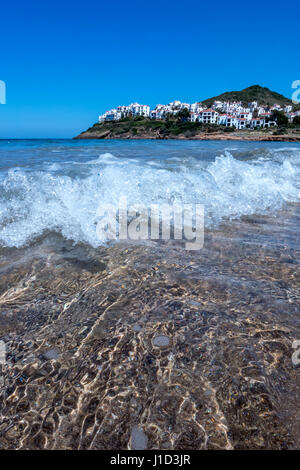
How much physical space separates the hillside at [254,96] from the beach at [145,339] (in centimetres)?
15366

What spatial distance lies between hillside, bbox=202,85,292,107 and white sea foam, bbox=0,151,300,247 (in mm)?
149569

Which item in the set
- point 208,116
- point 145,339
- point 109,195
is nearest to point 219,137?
point 208,116

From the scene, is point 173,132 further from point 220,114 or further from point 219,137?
point 220,114

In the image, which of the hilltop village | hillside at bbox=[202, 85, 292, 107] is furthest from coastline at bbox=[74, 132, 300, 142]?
hillside at bbox=[202, 85, 292, 107]

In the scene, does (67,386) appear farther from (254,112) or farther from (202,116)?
(254,112)

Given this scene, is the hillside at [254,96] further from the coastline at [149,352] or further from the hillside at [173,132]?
the coastline at [149,352]

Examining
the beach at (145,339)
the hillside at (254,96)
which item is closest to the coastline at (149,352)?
the beach at (145,339)

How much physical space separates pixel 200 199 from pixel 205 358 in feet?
13.3

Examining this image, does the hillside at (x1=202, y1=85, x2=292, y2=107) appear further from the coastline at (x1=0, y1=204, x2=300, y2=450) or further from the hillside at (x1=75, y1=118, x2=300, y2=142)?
the coastline at (x1=0, y1=204, x2=300, y2=450)

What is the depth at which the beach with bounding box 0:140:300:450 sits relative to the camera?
52.6 inches

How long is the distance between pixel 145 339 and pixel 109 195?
11.2 ft

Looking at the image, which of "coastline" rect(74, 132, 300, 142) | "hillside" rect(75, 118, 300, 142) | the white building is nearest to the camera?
"coastline" rect(74, 132, 300, 142)

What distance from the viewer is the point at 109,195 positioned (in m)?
4.88

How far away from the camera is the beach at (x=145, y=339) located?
1.34 m
